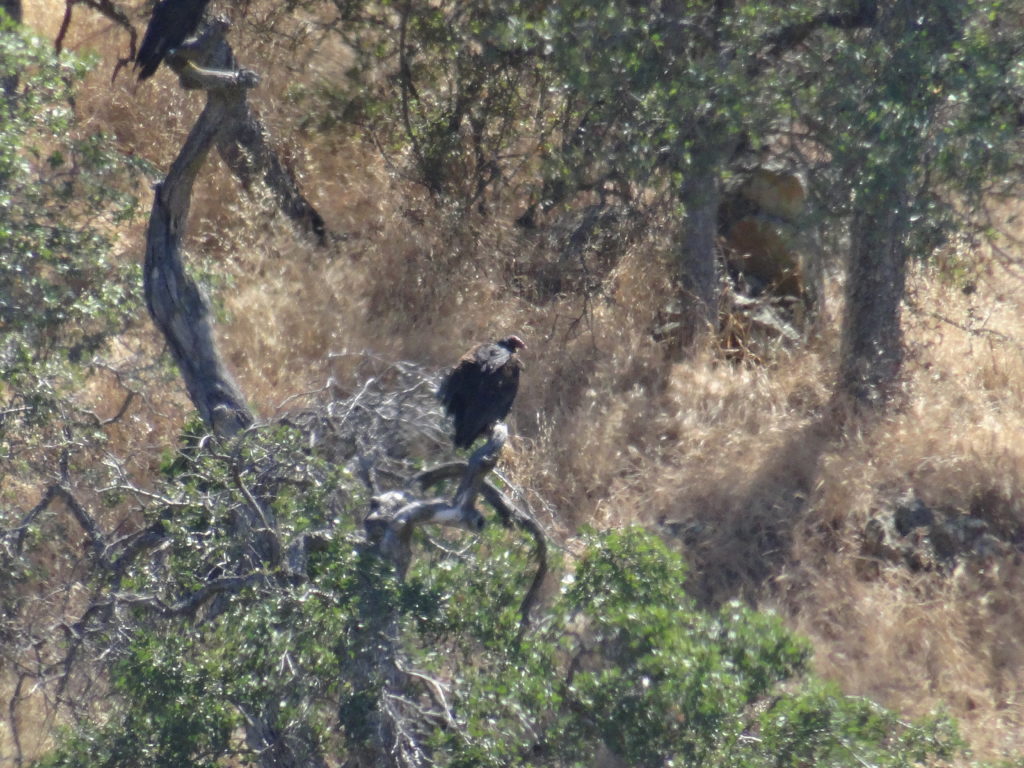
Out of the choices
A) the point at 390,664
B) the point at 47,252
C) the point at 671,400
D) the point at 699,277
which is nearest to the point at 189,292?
the point at 47,252

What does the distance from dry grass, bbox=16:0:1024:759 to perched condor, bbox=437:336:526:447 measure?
1.21m

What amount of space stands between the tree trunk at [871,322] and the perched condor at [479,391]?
2.44 metres

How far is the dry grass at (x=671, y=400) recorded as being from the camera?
589 cm

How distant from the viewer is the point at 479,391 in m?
5.61

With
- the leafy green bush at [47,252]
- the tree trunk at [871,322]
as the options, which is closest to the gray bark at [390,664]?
the leafy green bush at [47,252]

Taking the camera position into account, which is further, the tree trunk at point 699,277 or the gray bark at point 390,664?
the tree trunk at point 699,277

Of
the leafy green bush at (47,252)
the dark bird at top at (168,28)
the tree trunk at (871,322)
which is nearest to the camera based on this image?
the leafy green bush at (47,252)

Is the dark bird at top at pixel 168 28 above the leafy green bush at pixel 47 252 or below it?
above

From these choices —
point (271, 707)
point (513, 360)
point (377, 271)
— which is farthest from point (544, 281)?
point (271, 707)

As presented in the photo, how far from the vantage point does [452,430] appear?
550 cm

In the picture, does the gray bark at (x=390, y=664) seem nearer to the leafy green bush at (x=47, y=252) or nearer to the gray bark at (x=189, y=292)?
the gray bark at (x=189, y=292)

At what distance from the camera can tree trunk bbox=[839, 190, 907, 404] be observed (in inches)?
275

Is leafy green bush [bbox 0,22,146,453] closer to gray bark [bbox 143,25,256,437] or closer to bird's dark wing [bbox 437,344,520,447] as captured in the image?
gray bark [bbox 143,25,256,437]

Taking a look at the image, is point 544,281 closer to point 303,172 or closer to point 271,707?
point 303,172
